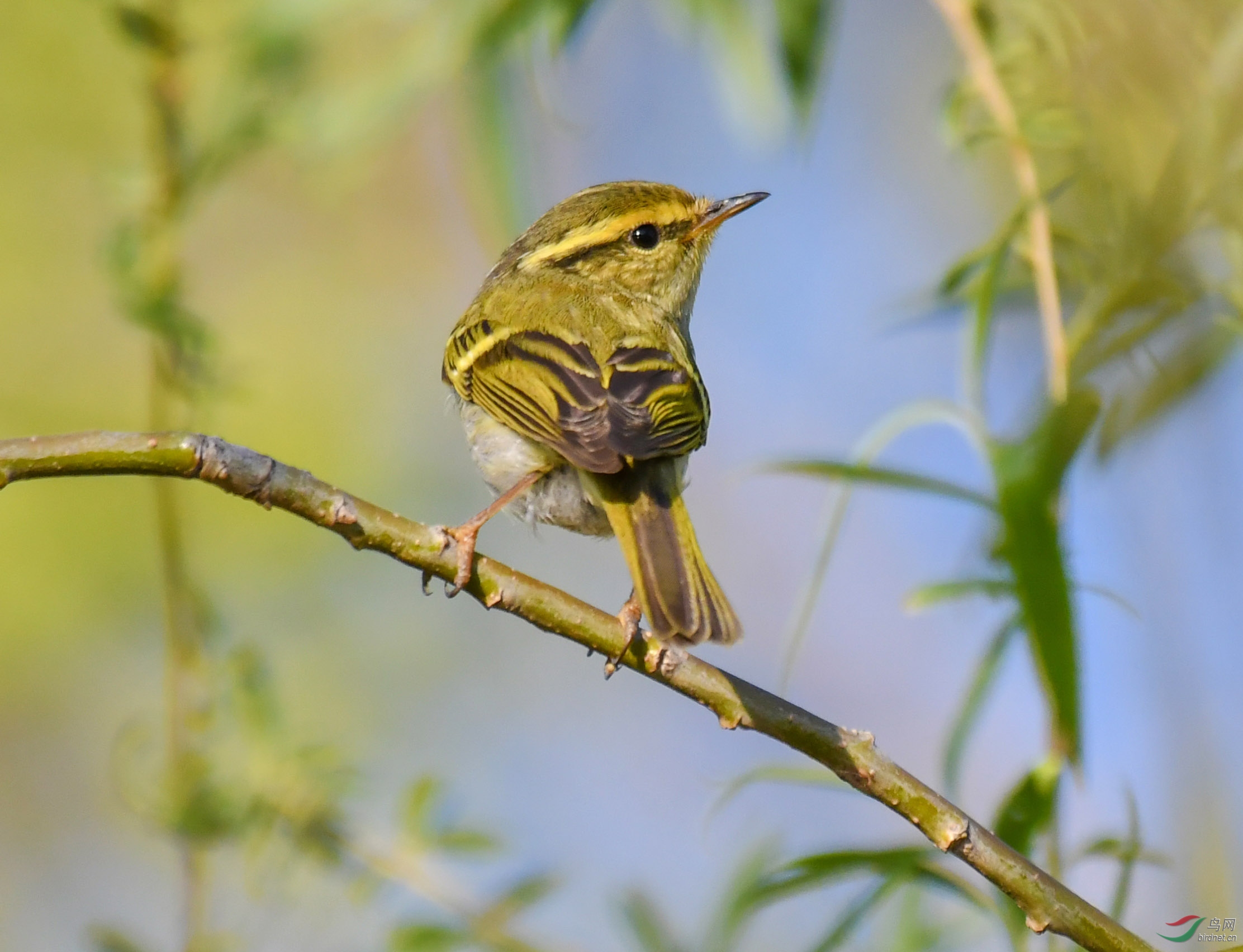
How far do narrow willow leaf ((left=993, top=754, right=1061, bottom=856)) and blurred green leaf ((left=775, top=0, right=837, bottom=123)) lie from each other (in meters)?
1.27

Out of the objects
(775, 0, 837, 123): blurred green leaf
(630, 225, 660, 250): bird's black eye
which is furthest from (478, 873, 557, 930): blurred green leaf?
(630, 225, 660, 250): bird's black eye

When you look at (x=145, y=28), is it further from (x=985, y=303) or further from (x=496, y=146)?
(x=985, y=303)

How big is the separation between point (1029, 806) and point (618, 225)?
6.24 feet

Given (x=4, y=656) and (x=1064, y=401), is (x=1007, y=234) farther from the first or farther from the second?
(x=4, y=656)

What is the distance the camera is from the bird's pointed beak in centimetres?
318

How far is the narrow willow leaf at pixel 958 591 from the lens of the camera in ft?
6.46

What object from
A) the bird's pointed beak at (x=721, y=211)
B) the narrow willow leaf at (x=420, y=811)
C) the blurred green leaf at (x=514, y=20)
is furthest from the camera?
the bird's pointed beak at (x=721, y=211)

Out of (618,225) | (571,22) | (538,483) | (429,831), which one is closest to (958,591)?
(538,483)

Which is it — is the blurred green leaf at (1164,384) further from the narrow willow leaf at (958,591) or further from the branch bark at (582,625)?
the branch bark at (582,625)

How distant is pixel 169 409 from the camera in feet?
8.40

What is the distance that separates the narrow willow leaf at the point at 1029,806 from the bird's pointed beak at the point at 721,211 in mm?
1690

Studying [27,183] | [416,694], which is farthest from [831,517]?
[27,183]

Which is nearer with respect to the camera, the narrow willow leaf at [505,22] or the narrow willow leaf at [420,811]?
Result: the narrow willow leaf at [420,811]

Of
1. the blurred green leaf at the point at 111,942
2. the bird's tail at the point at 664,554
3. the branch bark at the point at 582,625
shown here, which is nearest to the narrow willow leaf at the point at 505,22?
the bird's tail at the point at 664,554
